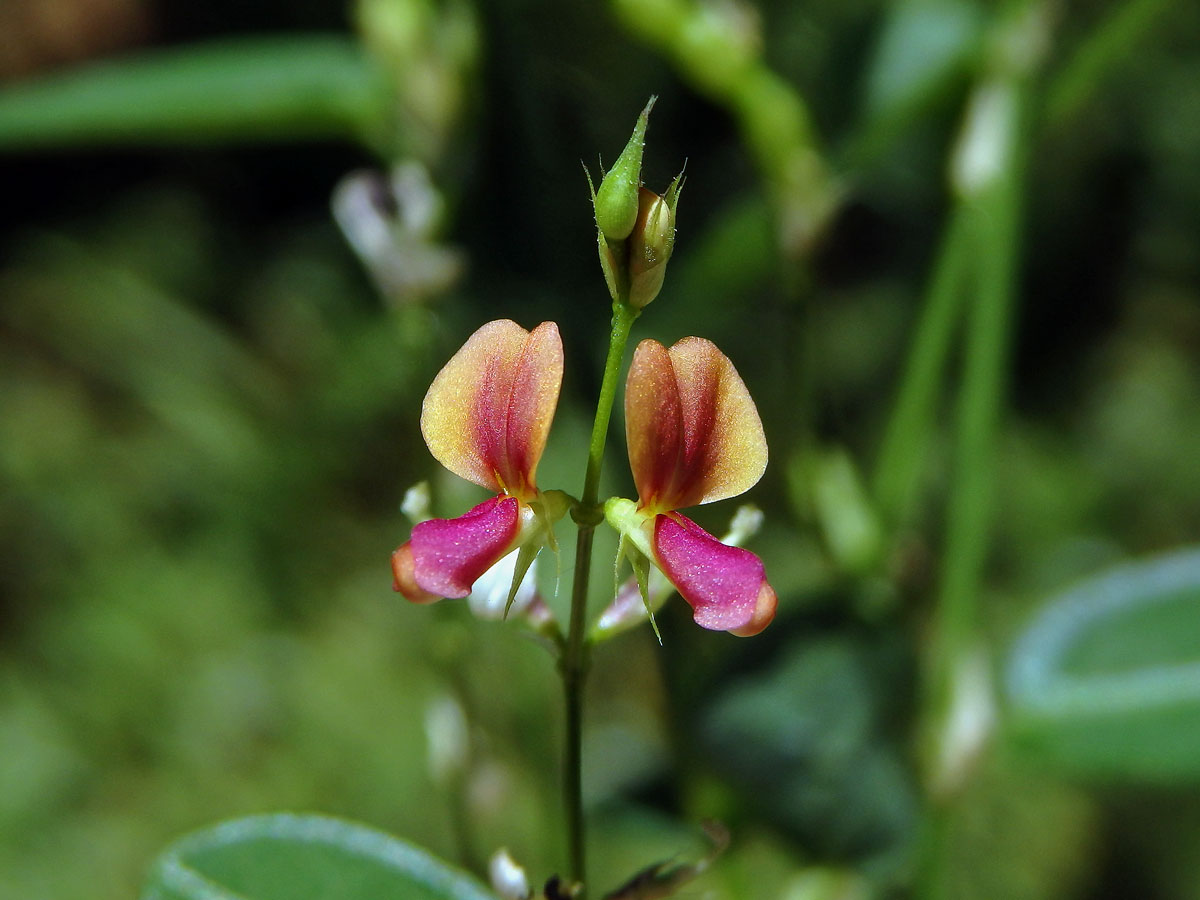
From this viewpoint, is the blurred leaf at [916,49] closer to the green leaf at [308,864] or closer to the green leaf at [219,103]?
the green leaf at [219,103]

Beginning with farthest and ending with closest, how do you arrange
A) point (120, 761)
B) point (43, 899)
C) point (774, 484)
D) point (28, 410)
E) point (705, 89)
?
1. point (28, 410)
2. point (120, 761)
3. point (43, 899)
4. point (774, 484)
5. point (705, 89)

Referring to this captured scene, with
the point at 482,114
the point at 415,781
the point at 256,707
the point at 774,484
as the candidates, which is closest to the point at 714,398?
the point at 482,114

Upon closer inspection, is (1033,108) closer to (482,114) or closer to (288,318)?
(482,114)

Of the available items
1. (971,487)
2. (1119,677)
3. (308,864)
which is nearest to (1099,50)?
(971,487)

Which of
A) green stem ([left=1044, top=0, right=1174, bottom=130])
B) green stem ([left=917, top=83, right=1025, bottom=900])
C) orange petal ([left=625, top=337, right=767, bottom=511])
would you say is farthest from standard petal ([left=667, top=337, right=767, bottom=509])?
green stem ([left=1044, top=0, right=1174, bottom=130])

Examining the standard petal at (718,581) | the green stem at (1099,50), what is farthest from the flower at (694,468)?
the green stem at (1099,50)

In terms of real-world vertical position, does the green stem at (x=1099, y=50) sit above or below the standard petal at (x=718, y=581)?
above

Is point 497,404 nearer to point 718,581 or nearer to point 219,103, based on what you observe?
point 718,581
